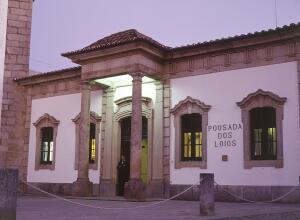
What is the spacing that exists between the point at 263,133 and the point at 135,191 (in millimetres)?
4896

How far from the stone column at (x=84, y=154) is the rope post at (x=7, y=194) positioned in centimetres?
1073

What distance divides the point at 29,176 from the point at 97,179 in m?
4.33

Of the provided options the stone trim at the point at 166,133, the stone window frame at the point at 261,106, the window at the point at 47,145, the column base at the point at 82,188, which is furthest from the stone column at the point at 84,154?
the stone window frame at the point at 261,106

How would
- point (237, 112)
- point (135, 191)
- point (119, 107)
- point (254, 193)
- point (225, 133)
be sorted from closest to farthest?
point (254, 193) → point (135, 191) → point (237, 112) → point (225, 133) → point (119, 107)

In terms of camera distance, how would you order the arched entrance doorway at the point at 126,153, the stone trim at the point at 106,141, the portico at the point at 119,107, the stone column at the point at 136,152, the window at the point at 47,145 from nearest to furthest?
the stone column at the point at 136,152 → the portico at the point at 119,107 → the arched entrance doorway at the point at 126,153 → the stone trim at the point at 106,141 → the window at the point at 47,145

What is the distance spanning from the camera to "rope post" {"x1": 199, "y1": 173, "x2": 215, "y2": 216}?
10.2m

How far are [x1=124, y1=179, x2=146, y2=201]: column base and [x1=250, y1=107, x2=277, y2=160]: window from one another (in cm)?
401

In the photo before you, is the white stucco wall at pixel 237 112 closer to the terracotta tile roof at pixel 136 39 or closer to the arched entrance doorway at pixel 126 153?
the terracotta tile roof at pixel 136 39

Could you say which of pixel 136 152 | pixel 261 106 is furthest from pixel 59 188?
pixel 261 106

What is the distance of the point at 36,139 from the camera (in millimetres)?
Answer: 22438

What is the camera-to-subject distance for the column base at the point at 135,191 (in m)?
16.3

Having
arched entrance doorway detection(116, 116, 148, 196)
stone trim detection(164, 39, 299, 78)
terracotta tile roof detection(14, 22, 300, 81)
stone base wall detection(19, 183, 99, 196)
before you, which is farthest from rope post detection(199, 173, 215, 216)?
stone base wall detection(19, 183, 99, 196)

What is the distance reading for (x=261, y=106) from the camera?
1608 cm

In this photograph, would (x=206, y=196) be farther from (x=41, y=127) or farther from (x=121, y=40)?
(x=41, y=127)
